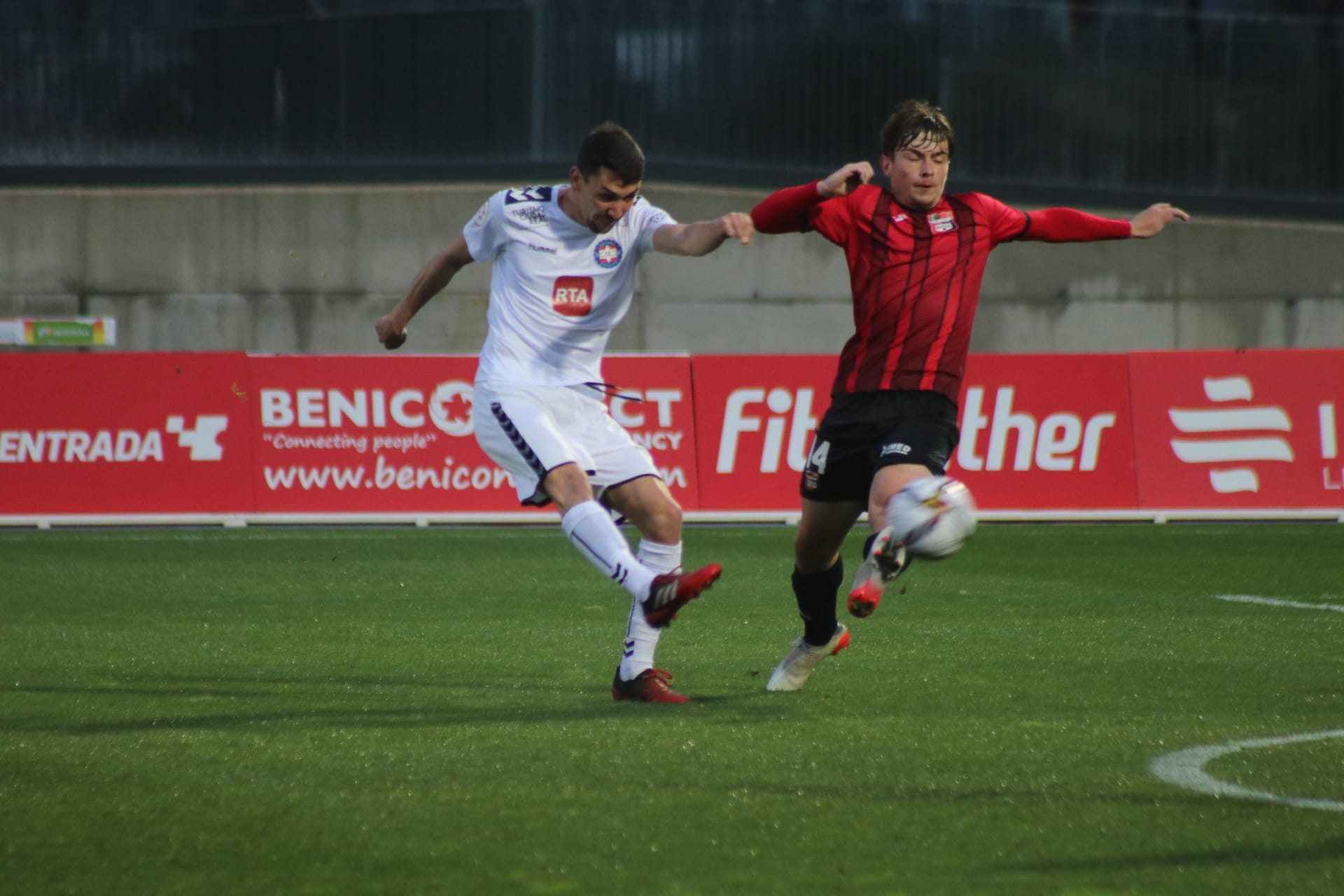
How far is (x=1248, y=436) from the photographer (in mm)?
14242

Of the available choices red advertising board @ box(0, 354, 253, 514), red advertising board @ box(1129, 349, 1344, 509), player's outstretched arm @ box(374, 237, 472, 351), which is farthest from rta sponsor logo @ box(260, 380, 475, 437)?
player's outstretched arm @ box(374, 237, 472, 351)

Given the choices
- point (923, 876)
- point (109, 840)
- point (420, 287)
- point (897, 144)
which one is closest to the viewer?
point (923, 876)

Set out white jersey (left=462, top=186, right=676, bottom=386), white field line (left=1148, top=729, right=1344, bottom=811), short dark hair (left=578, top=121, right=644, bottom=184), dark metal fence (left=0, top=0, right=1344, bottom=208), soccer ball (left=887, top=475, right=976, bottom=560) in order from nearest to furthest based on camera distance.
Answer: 1. white field line (left=1148, top=729, right=1344, bottom=811)
2. soccer ball (left=887, top=475, right=976, bottom=560)
3. short dark hair (left=578, top=121, right=644, bottom=184)
4. white jersey (left=462, top=186, right=676, bottom=386)
5. dark metal fence (left=0, top=0, right=1344, bottom=208)

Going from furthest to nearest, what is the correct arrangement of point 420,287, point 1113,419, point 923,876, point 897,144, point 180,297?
point 180,297
point 1113,419
point 420,287
point 897,144
point 923,876

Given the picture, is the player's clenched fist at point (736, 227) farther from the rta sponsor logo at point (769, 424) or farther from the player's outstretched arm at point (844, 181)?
the rta sponsor logo at point (769, 424)

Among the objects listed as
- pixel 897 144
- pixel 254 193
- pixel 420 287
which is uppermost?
pixel 897 144

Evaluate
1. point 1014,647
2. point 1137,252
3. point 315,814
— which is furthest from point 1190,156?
point 315,814

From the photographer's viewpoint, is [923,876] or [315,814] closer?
[923,876]

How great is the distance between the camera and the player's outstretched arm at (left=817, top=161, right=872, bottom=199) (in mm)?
5391

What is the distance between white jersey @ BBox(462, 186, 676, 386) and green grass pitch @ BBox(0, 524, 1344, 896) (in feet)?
3.95

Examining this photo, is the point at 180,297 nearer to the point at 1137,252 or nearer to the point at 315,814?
the point at 1137,252

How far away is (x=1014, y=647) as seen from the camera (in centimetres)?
724

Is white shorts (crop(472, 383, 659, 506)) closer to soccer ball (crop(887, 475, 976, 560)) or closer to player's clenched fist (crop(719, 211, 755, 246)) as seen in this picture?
player's clenched fist (crop(719, 211, 755, 246))

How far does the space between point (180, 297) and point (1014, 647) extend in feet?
49.3
